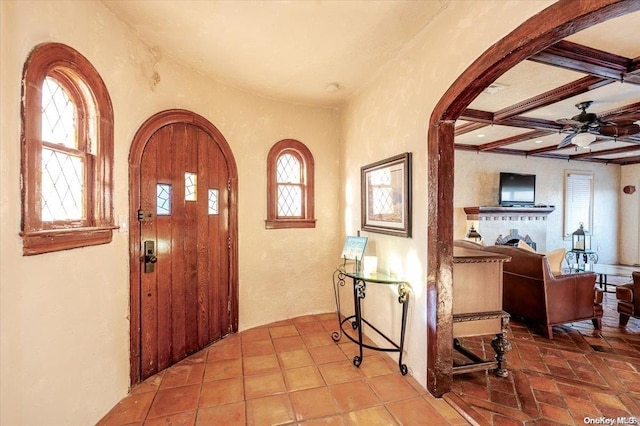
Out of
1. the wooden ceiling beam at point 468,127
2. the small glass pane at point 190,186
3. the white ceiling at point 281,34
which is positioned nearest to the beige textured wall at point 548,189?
the wooden ceiling beam at point 468,127

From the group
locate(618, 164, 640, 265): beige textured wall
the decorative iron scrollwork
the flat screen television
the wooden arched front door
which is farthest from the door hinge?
locate(618, 164, 640, 265): beige textured wall

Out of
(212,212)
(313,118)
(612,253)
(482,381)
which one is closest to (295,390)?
(482,381)

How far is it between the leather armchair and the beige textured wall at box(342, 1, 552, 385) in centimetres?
304

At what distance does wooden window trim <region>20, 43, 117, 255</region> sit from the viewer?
4.91ft

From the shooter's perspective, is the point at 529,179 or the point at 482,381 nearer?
the point at 482,381

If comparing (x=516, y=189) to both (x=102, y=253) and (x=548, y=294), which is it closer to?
(x=548, y=294)

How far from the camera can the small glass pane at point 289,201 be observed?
151 inches

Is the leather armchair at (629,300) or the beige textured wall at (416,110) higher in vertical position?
the beige textured wall at (416,110)

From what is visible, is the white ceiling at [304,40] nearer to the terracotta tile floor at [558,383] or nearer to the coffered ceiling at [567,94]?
the coffered ceiling at [567,94]

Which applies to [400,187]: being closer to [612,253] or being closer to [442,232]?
[442,232]

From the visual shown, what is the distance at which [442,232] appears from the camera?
2.16 metres

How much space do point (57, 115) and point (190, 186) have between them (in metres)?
1.17

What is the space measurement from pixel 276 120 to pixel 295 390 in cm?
289

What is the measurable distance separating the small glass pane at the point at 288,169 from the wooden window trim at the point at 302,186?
0.06m
